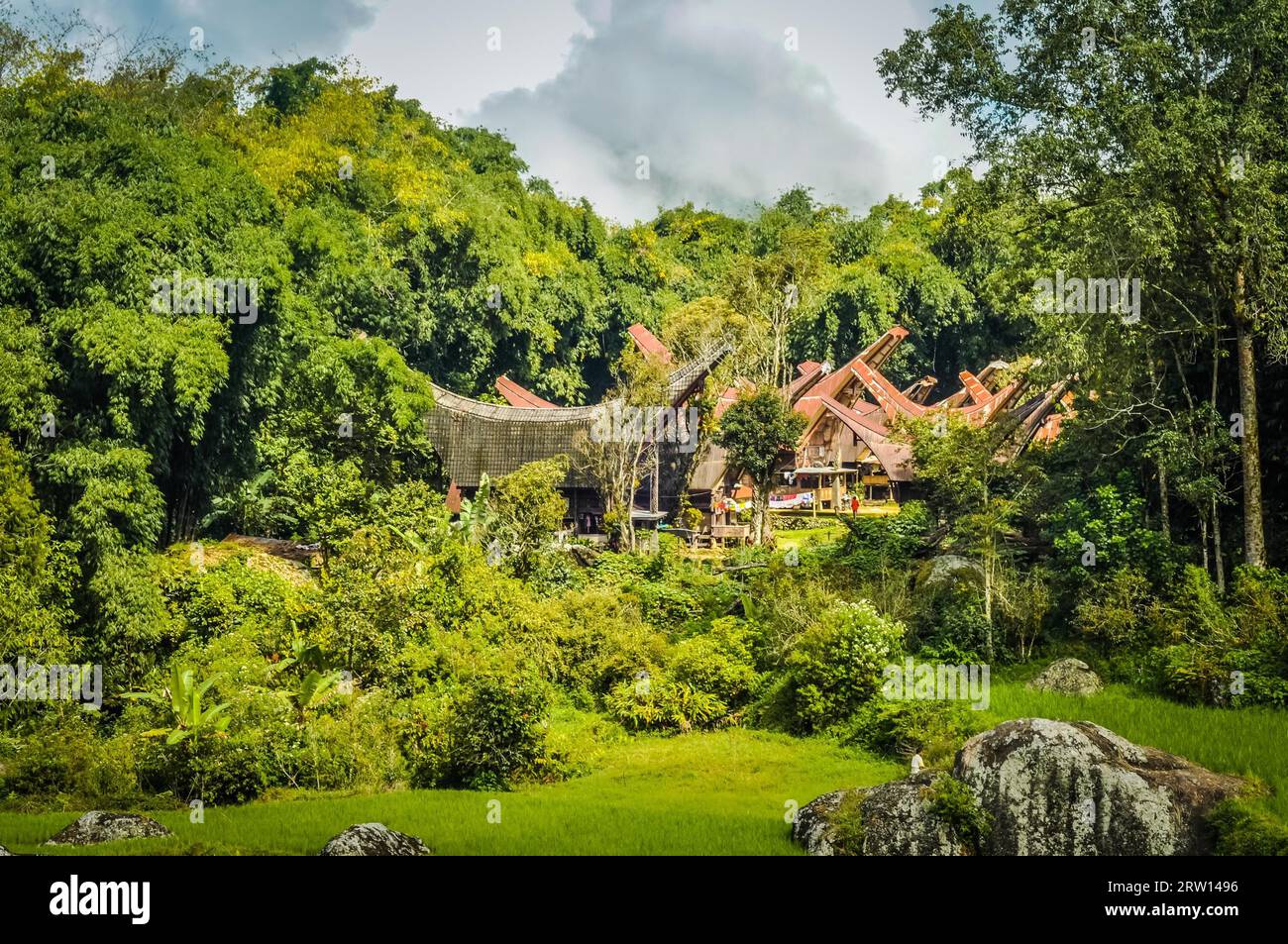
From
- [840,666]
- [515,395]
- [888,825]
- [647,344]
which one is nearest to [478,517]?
[840,666]

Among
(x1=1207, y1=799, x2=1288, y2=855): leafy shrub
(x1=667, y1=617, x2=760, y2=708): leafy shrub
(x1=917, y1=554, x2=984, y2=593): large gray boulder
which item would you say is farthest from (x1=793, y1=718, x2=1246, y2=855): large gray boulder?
(x1=917, y1=554, x2=984, y2=593): large gray boulder

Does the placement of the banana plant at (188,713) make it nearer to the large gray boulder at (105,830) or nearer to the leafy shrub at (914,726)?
the large gray boulder at (105,830)

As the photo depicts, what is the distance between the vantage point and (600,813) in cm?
1251

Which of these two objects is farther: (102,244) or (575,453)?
(575,453)

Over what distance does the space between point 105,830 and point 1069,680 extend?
37.2ft

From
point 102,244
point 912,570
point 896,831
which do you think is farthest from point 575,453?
point 896,831

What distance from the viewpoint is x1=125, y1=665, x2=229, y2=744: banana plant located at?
13.6 meters

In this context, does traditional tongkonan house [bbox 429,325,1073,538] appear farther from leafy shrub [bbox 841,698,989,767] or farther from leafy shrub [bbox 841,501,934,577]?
leafy shrub [bbox 841,698,989,767]

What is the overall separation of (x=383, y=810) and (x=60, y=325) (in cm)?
826

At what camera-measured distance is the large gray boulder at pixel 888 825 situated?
10344mm

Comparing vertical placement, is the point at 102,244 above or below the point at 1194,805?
above

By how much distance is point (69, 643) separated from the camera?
52.1 feet

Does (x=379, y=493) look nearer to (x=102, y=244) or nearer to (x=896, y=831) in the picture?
(x=102, y=244)
